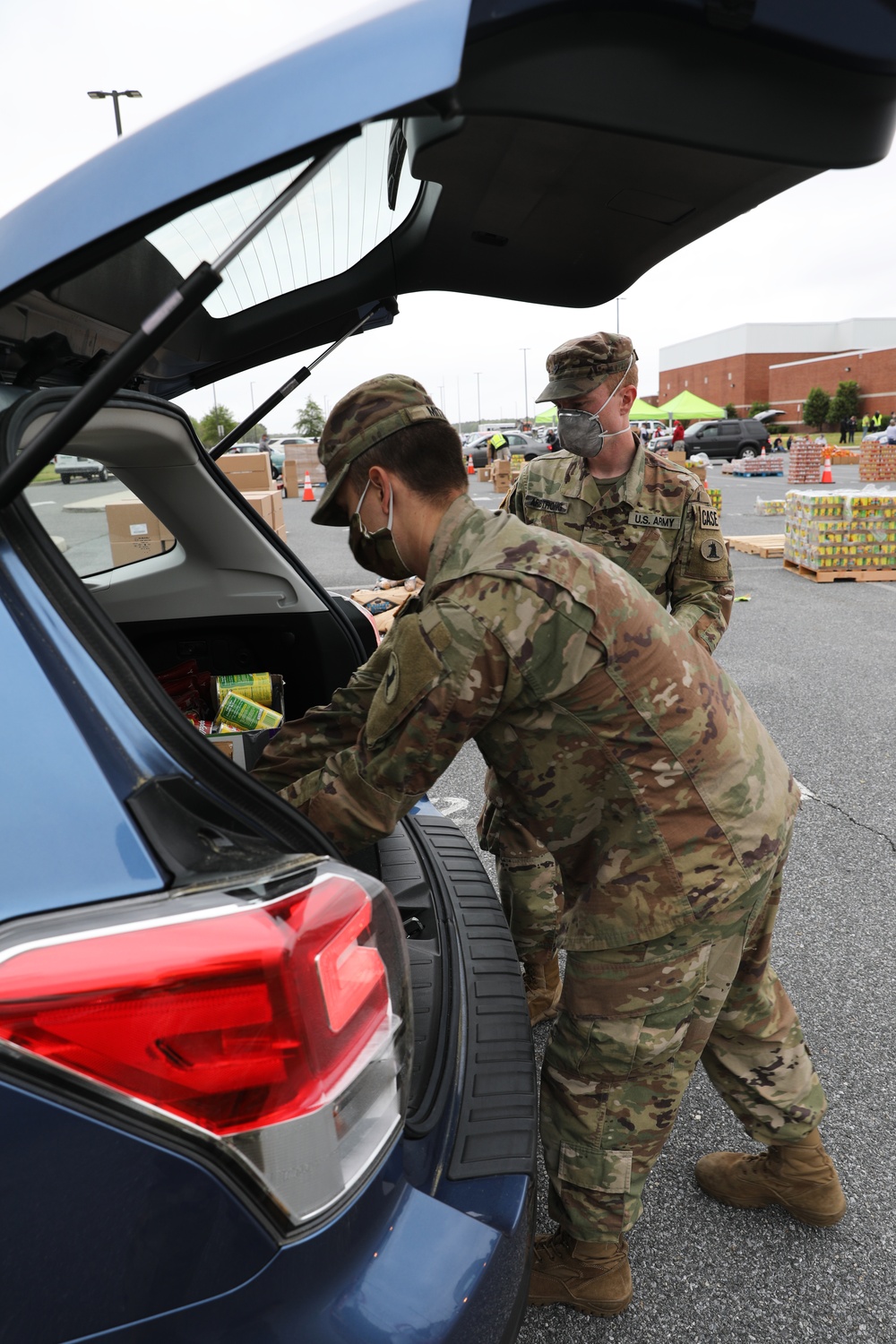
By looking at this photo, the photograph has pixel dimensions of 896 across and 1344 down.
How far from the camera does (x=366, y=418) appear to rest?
1545 mm

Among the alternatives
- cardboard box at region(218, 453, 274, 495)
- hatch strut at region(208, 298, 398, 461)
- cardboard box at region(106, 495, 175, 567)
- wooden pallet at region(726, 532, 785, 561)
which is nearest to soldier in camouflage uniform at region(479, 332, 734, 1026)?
hatch strut at region(208, 298, 398, 461)

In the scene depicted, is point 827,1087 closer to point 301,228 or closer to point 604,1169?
point 604,1169

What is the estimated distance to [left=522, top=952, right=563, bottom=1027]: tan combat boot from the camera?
8.73 ft

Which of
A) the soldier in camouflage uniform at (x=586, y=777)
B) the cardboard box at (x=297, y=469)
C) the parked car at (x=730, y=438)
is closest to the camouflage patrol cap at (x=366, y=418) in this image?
the soldier in camouflage uniform at (x=586, y=777)

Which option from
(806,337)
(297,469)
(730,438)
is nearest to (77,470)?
(297,469)

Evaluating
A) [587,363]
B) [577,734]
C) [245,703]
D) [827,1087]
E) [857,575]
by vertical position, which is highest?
[587,363]

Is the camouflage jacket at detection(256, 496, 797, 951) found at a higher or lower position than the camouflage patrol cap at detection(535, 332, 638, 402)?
lower

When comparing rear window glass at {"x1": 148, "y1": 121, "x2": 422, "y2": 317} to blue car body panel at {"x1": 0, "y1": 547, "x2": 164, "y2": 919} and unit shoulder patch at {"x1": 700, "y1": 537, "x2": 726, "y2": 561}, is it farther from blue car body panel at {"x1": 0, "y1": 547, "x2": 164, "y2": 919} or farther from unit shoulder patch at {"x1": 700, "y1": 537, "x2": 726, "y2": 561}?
unit shoulder patch at {"x1": 700, "y1": 537, "x2": 726, "y2": 561}

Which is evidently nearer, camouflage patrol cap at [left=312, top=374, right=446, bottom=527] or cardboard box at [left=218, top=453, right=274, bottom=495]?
camouflage patrol cap at [left=312, top=374, right=446, bottom=527]

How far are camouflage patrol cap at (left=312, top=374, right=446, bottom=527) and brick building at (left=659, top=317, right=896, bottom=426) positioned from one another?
56.3 meters

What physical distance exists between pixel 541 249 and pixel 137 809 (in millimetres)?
1361

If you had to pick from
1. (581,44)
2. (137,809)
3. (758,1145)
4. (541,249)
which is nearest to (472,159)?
(541,249)

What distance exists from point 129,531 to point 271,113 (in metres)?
5.30

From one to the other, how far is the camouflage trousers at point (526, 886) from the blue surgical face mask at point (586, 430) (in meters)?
1.27
